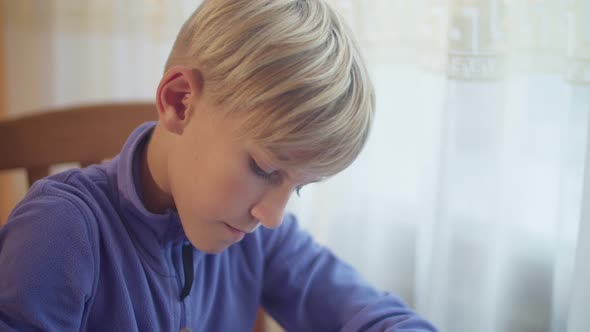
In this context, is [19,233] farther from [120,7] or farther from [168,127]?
[120,7]

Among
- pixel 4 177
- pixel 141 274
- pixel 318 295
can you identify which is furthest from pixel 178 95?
pixel 4 177

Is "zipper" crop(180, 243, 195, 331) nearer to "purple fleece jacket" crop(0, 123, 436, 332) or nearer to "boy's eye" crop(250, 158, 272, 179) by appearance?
"purple fleece jacket" crop(0, 123, 436, 332)

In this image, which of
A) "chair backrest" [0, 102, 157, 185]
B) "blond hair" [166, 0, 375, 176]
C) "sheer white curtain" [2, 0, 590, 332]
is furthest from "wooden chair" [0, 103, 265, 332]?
"blond hair" [166, 0, 375, 176]

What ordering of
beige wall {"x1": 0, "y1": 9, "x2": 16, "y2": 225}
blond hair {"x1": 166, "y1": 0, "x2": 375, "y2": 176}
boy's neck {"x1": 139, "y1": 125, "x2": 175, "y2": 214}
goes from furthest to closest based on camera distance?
beige wall {"x1": 0, "y1": 9, "x2": 16, "y2": 225}, boy's neck {"x1": 139, "y1": 125, "x2": 175, "y2": 214}, blond hair {"x1": 166, "y1": 0, "x2": 375, "y2": 176}

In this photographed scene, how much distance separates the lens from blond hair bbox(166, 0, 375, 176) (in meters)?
0.63

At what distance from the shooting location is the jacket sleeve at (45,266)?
0.64m

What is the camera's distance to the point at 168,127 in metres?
0.71

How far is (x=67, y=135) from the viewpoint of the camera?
100 cm

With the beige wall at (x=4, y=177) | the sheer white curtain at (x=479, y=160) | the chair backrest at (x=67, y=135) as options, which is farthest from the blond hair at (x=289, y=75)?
the beige wall at (x=4, y=177)

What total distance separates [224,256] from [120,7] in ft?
2.22

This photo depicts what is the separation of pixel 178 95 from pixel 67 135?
1.22ft

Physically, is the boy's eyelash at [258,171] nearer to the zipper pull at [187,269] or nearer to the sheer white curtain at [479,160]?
the zipper pull at [187,269]

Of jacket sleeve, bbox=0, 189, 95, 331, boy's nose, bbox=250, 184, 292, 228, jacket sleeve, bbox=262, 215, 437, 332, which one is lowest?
jacket sleeve, bbox=262, 215, 437, 332

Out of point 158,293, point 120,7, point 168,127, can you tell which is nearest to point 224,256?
point 158,293
